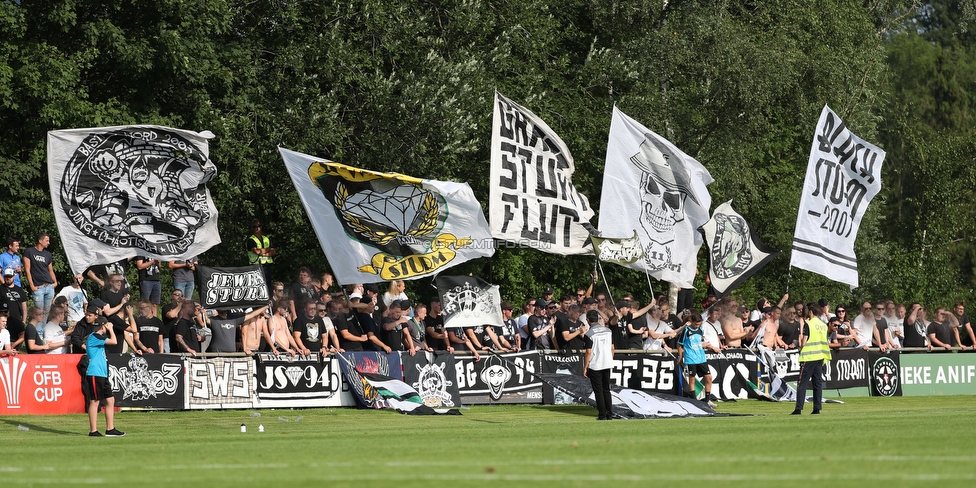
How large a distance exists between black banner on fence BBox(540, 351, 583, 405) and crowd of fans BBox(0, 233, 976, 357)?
0.26 metres

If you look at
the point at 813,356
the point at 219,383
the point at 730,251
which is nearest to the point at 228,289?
the point at 219,383

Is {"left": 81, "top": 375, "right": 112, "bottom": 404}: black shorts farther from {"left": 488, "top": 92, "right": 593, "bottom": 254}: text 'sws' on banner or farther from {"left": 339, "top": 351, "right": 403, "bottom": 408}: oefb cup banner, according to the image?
{"left": 488, "top": 92, "right": 593, "bottom": 254}: text 'sws' on banner

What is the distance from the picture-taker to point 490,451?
1348 cm

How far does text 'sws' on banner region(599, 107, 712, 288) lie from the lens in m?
25.1

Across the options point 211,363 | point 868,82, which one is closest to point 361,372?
point 211,363

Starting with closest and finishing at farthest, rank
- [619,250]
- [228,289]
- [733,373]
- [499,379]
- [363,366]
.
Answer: [228,289], [363,366], [499,379], [619,250], [733,373]

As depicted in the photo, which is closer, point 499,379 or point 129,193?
point 129,193

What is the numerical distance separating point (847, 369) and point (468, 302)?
10.7 m

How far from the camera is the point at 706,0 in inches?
1501

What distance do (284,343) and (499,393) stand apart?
4.32 metres

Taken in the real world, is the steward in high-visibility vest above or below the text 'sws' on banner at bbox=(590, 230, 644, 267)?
below

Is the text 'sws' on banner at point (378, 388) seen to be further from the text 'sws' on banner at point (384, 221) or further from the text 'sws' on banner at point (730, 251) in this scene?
the text 'sws' on banner at point (730, 251)

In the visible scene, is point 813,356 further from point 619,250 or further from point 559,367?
point 559,367

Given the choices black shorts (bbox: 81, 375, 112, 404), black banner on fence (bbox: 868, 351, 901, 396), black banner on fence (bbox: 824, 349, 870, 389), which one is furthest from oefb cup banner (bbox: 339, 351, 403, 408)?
black banner on fence (bbox: 868, 351, 901, 396)
